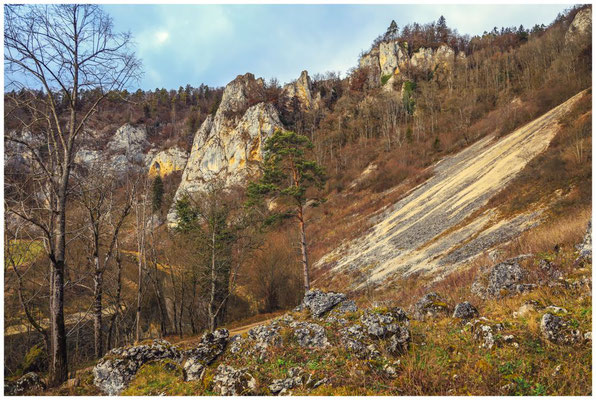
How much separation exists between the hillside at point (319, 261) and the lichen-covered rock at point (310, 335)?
4 cm

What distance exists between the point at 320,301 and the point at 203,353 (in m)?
3.23

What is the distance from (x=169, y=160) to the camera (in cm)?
7538

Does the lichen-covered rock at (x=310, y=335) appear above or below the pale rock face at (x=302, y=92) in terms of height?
below

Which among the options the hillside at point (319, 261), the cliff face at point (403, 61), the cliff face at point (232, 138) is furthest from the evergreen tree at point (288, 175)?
the cliff face at point (403, 61)

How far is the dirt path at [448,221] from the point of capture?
14906mm

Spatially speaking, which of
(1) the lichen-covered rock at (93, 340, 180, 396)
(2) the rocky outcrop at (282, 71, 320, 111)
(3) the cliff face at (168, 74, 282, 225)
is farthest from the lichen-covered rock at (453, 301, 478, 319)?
(2) the rocky outcrop at (282, 71, 320, 111)

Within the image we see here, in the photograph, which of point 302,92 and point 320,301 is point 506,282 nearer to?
point 320,301

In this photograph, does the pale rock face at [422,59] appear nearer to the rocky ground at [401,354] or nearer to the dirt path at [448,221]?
the dirt path at [448,221]

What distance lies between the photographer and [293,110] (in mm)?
74188

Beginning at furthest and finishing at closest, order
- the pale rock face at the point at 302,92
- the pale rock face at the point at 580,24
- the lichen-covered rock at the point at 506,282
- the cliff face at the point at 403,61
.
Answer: the pale rock face at the point at 302,92 → the cliff face at the point at 403,61 → the pale rock face at the point at 580,24 → the lichen-covered rock at the point at 506,282

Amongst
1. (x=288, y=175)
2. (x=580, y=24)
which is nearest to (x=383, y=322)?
(x=288, y=175)

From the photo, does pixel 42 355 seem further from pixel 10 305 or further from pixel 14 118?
pixel 14 118

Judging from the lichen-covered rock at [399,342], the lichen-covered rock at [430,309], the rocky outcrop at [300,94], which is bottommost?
the lichen-covered rock at [430,309]

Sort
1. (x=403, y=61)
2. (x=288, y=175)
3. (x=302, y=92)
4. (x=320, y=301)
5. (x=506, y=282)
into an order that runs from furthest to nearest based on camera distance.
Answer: (x=403, y=61)
(x=302, y=92)
(x=288, y=175)
(x=320, y=301)
(x=506, y=282)
